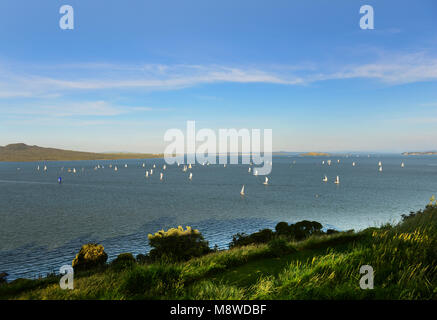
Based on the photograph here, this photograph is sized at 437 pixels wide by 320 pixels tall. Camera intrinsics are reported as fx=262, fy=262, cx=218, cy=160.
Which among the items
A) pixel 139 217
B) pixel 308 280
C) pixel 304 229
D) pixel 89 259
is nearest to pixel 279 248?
pixel 308 280

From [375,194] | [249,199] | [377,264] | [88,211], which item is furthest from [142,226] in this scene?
[375,194]

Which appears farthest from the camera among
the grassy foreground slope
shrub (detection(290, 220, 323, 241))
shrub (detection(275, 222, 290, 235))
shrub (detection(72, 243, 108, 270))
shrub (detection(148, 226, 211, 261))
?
shrub (detection(275, 222, 290, 235))

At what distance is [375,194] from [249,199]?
34.9 meters

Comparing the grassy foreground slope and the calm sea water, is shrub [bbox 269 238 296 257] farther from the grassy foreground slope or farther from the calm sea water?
the calm sea water

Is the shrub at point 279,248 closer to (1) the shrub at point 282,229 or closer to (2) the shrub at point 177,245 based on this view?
(2) the shrub at point 177,245

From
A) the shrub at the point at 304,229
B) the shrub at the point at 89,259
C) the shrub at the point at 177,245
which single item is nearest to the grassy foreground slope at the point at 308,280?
the shrub at the point at 177,245

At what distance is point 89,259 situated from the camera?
65.9 ft

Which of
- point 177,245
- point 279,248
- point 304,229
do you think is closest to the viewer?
point 279,248

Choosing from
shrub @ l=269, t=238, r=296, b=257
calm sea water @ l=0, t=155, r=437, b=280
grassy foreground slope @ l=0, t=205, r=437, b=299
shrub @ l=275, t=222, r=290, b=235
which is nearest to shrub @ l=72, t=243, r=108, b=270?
calm sea water @ l=0, t=155, r=437, b=280

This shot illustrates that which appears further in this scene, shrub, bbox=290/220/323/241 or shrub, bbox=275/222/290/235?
shrub, bbox=275/222/290/235

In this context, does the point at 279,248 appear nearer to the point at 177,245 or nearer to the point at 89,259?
the point at 177,245

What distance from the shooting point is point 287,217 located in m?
45.6

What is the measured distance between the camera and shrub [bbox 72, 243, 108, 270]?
19.9 meters
